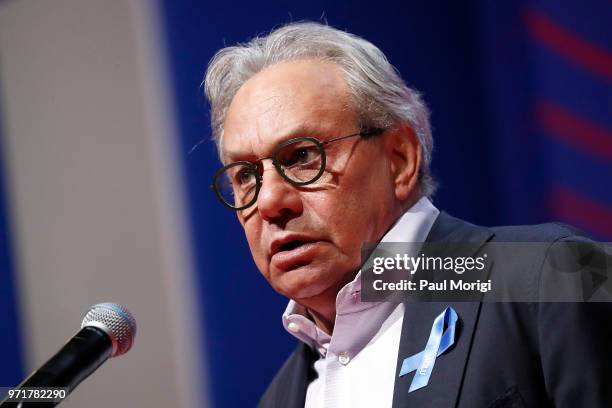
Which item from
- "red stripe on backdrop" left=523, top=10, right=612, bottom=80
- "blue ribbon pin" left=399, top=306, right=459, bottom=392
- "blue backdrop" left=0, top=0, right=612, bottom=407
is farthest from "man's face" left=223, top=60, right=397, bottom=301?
"red stripe on backdrop" left=523, top=10, right=612, bottom=80

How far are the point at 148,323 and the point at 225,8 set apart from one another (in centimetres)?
109

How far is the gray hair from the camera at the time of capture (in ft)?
6.22

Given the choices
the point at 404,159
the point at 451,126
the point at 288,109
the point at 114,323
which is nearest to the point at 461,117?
the point at 451,126

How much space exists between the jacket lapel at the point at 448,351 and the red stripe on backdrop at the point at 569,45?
105 cm

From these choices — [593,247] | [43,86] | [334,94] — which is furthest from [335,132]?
[43,86]

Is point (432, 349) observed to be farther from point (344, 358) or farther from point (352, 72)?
point (352, 72)

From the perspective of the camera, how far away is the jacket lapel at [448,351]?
1490 millimetres

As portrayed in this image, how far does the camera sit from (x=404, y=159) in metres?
1.93

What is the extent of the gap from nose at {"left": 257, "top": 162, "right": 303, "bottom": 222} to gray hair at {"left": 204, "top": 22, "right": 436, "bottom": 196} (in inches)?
9.8

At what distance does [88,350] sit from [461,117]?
1.75 metres

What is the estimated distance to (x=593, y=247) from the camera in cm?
153

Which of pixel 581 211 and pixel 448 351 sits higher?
pixel 581 211
